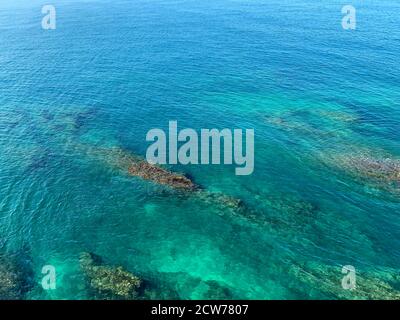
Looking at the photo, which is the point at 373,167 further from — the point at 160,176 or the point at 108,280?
the point at 108,280

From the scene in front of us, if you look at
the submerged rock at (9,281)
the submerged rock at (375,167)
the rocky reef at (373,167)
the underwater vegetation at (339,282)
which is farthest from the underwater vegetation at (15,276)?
the submerged rock at (375,167)

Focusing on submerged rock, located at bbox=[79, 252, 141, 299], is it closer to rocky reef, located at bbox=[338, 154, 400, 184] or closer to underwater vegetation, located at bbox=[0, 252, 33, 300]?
underwater vegetation, located at bbox=[0, 252, 33, 300]

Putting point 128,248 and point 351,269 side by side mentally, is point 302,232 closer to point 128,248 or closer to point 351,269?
point 351,269

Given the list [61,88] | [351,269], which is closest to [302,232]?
[351,269]

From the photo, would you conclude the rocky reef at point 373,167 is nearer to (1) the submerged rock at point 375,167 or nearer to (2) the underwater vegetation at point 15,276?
(1) the submerged rock at point 375,167

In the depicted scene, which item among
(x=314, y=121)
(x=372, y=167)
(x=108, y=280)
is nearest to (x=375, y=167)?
(x=372, y=167)
